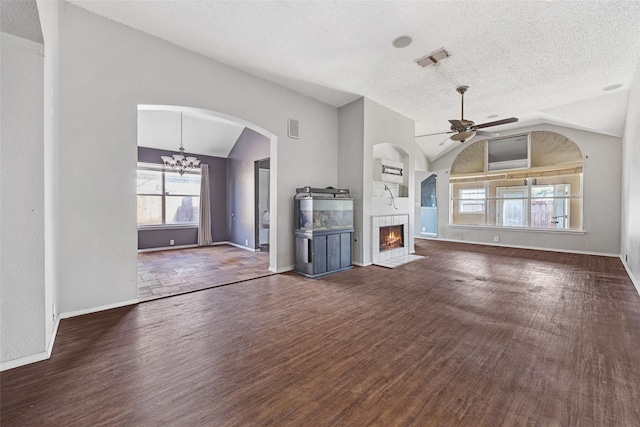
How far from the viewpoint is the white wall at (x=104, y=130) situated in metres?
2.75

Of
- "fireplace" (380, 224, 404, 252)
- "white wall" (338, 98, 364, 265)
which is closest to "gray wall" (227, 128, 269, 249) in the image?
"white wall" (338, 98, 364, 265)

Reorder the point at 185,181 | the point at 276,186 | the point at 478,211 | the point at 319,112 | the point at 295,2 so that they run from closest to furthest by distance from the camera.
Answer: the point at 295,2
the point at 276,186
the point at 319,112
the point at 185,181
the point at 478,211

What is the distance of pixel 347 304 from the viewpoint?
124 inches

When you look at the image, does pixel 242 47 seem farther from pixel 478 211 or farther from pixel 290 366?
pixel 478 211

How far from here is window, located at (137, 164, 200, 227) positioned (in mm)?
7125

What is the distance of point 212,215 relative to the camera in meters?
8.05

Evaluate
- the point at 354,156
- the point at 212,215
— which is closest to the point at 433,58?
the point at 354,156

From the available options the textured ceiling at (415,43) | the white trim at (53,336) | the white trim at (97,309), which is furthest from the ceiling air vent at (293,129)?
the white trim at (53,336)

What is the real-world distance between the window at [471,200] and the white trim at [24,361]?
32.6 feet

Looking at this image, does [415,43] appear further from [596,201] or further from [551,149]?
[596,201]

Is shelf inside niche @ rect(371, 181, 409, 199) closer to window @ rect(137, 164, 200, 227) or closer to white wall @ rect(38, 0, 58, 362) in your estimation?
white wall @ rect(38, 0, 58, 362)

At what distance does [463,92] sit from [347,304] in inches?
176

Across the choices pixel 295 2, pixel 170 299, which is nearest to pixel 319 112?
pixel 295 2

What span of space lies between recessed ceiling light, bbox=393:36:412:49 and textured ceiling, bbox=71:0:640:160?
9 centimetres
